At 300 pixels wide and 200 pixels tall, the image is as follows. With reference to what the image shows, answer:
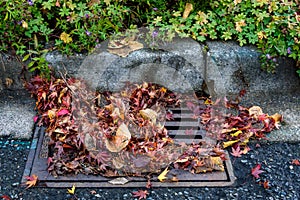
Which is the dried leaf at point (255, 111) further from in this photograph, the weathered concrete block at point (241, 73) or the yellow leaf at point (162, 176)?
the yellow leaf at point (162, 176)

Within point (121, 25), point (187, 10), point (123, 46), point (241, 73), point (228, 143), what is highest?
point (187, 10)

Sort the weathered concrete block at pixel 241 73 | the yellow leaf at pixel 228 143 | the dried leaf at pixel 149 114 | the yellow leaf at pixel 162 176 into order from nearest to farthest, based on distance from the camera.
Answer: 1. the yellow leaf at pixel 162 176
2. the yellow leaf at pixel 228 143
3. the dried leaf at pixel 149 114
4. the weathered concrete block at pixel 241 73

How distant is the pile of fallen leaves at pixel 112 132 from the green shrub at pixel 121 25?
276 millimetres

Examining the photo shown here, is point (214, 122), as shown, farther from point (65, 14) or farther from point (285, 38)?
point (65, 14)

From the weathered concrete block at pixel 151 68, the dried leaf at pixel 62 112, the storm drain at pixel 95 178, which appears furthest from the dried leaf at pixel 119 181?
the weathered concrete block at pixel 151 68

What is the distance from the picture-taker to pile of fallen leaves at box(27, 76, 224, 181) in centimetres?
261

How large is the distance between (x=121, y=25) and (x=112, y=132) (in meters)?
0.85

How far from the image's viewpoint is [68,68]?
3.16 meters

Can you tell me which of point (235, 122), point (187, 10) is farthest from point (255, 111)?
point (187, 10)

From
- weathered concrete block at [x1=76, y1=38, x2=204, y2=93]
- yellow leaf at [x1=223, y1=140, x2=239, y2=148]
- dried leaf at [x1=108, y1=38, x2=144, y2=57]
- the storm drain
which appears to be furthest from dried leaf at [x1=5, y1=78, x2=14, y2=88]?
yellow leaf at [x1=223, y1=140, x2=239, y2=148]

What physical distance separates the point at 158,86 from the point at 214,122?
509mm

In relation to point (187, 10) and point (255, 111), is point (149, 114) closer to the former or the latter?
point (255, 111)

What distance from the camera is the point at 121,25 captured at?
3195 millimetres

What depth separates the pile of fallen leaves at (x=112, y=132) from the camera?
2.61 meters
